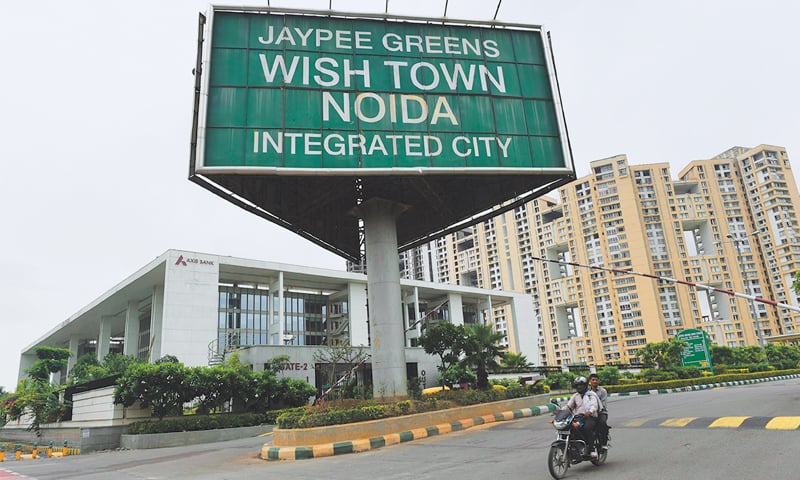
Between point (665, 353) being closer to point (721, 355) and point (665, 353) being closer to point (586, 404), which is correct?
point (721, 355)

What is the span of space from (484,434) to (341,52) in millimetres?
13689

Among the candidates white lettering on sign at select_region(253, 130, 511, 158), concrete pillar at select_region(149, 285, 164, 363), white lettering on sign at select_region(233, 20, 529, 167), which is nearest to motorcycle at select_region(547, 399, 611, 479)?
white lettering on sign at select_region(233, 20, 529, 167)

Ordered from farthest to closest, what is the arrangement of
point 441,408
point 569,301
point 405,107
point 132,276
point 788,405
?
point 569,301, point 132,276, point 405,107, point 441,408, point 788,405

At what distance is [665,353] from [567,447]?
115 feet

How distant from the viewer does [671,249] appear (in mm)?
92500

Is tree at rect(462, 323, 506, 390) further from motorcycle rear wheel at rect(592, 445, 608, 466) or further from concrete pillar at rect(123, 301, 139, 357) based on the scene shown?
concrete pillar at rect(123, 301, 139, 357)

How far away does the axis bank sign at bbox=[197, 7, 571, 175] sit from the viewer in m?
17.1

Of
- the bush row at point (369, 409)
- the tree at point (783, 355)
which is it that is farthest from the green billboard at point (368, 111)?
the tree at point (783, 355)

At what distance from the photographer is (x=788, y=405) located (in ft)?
43.6

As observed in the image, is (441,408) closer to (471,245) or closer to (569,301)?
(569,301)

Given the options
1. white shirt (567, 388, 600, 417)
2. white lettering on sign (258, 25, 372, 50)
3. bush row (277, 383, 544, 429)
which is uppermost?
white lettering on sign (258, 25, 372, 50)

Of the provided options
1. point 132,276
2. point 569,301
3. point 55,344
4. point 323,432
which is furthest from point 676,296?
point 55,344

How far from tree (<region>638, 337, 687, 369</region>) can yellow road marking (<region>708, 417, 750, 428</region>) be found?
1103 inches

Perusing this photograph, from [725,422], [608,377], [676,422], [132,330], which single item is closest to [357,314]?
[132,330]
